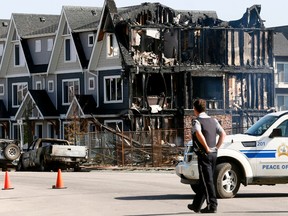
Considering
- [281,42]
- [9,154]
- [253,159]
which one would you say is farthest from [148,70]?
[253,159]

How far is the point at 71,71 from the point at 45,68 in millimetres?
2706

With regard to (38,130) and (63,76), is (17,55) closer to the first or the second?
(63,76)

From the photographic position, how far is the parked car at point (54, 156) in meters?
44.0

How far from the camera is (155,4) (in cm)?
6769

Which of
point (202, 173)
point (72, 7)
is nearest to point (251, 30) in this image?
point (72, 7)

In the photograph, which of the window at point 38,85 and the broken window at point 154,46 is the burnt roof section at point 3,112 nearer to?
the window at point 38,85

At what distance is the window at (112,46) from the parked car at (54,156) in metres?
23.4

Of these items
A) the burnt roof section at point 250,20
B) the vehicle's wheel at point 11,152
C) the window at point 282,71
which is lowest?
the vehicle's wheel at point 11,152

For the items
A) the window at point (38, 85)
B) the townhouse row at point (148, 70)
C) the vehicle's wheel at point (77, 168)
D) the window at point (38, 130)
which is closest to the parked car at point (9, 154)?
the vehicle's wheel at point (77, 168)

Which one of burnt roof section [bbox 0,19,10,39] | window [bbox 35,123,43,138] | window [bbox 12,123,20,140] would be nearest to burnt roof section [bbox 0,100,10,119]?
window [bbox 12,123,20,140]

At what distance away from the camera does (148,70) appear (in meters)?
65.7

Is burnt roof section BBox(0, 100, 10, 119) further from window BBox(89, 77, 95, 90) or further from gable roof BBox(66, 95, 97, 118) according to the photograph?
window BBox(89, 77, 95, 90)

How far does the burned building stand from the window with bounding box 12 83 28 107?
12.2m

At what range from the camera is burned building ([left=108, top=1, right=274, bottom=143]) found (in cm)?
6638
